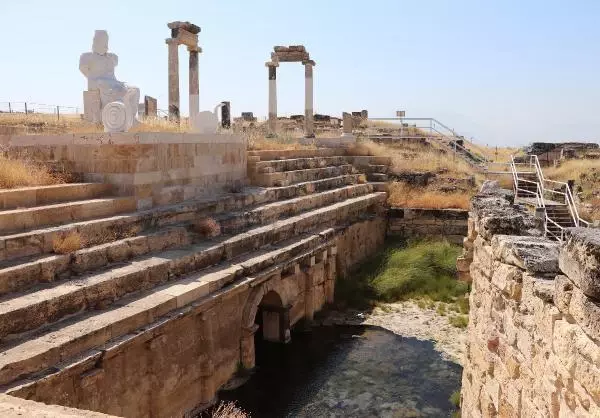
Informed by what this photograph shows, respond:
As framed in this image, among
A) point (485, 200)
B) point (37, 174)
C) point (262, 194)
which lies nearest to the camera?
point (485, 200)

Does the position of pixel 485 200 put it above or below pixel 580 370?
above

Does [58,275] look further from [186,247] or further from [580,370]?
[580,370]

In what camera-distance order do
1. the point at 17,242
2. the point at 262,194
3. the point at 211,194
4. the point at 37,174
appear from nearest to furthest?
the point at 17,242 → the point at 37,174 → the point at 211,194 → the point at 262,194

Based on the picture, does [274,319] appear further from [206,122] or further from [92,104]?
[92,104]

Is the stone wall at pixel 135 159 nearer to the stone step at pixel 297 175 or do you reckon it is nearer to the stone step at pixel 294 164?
the stone step at pixel 297 175

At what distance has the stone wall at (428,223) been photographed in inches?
614

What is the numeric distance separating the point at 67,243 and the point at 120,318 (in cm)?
139

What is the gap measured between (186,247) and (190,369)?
1.85 m

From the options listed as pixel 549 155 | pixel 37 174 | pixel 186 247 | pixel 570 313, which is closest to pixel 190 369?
pixel 186 247

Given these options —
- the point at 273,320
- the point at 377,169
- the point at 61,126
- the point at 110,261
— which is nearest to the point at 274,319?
the point at 273,320

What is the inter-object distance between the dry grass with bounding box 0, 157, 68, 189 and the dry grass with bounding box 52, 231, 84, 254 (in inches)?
61.4

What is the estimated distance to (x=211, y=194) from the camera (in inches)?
414

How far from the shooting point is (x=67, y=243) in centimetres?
672

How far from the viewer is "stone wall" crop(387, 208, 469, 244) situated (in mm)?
15594
